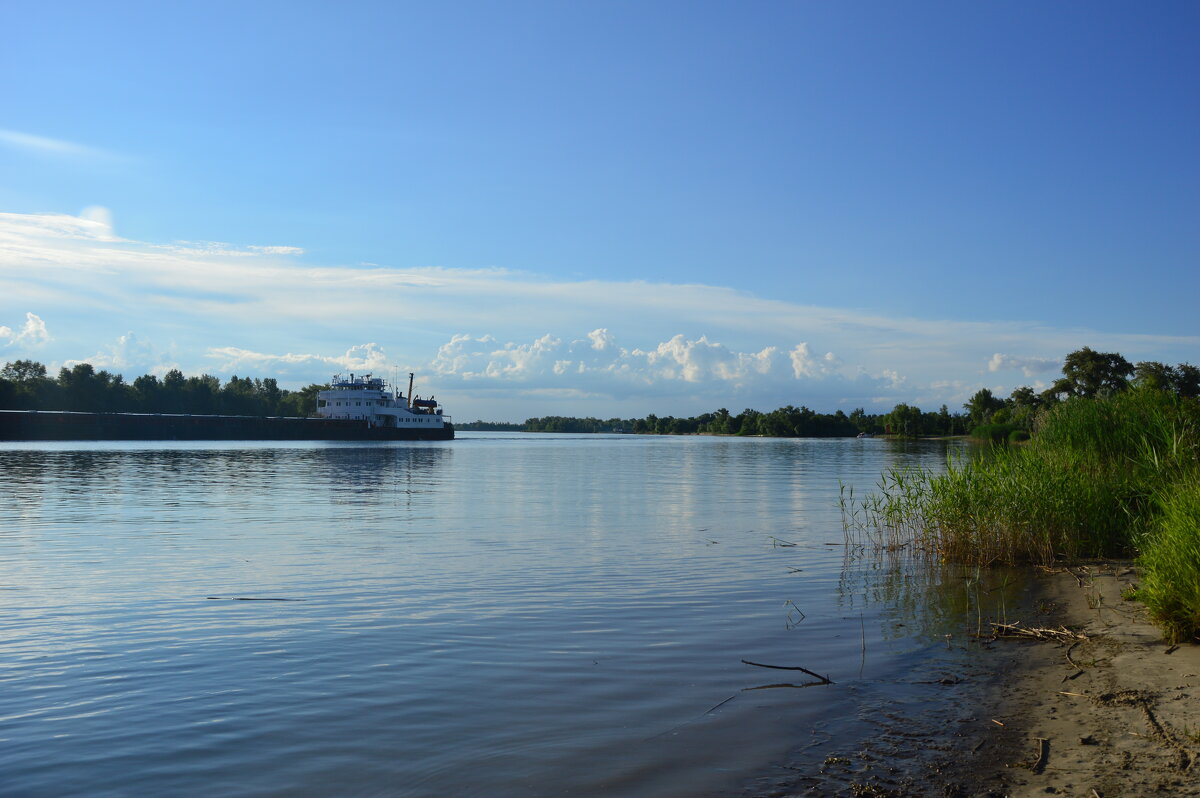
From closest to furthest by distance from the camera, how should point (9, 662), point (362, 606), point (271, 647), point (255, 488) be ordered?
1. point (9, 662)
2. point (271, 647)
3. point (362, 606)
4. point (255, 488)

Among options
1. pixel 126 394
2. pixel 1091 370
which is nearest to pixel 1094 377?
pixel 1091 370

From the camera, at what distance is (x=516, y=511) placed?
3222 centimetres

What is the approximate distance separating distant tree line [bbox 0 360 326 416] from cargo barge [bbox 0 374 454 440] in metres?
13.4

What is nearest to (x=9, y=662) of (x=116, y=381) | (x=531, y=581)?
(x=531, y=581)

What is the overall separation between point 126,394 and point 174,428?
3914 cm

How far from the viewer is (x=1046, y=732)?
788 cm

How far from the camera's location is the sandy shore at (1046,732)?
6652 mm

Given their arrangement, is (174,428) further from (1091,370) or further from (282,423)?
(1091,370)

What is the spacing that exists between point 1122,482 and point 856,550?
260 inches

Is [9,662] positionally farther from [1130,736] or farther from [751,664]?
[1130,736]

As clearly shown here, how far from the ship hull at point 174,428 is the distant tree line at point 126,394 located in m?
15.3

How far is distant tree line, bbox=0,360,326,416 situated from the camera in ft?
445

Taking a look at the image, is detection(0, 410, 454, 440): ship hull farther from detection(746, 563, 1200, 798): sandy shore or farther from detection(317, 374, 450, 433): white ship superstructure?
detection(746, 563, 1200, 798): sandy shore

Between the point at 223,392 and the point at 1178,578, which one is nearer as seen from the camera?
the point at 1178,578
